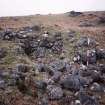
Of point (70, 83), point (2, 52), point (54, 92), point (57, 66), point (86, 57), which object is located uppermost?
point (2, 52)

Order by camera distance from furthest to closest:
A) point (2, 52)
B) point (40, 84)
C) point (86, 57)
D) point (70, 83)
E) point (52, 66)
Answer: point (2, 52)
point (86, 57)
point (52, 66)
point (70, 83)
point (40, 84)

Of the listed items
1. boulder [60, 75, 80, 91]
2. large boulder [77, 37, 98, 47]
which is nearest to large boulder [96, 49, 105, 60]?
large boulder [77, 37, 98, 47]

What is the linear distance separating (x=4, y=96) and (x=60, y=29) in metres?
16.0

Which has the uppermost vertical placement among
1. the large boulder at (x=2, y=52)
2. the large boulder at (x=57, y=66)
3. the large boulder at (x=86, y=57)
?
the large boulder at (x=2, y=52)

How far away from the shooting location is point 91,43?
26312 millimetres

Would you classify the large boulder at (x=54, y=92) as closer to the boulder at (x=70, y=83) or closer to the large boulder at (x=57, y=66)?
the boulder at (x=70, y=83)

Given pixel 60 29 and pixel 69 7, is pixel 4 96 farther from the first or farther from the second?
pixel 69 7

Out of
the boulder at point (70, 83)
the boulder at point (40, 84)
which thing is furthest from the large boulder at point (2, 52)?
the boulder at point (70, 83)

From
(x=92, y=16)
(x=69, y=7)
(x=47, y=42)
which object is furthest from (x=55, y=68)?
(x=69, y=7)

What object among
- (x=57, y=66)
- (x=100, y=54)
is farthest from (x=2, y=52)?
(x=100, y=54)

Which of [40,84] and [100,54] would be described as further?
[100,54]

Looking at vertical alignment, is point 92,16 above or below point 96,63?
above

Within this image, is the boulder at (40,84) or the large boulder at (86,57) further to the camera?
the large boulder at (86,57)

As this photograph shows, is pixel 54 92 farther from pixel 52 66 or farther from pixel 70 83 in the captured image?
pixel 52 66
